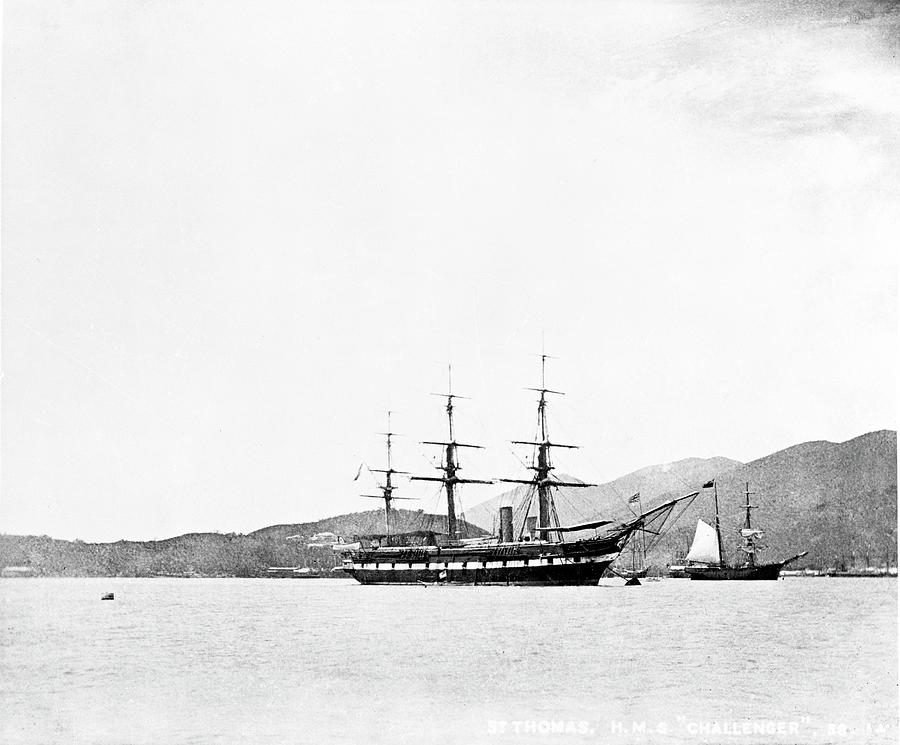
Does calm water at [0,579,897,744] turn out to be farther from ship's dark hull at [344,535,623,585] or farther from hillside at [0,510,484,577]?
ship's dark hull at [344,535,623,585]

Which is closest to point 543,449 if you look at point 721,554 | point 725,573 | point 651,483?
point 651,483

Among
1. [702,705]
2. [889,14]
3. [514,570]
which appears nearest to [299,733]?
[702,705]

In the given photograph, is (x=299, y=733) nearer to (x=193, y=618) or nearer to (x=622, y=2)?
(x=622, y=2)

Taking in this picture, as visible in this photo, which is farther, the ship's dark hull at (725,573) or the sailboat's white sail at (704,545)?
the ship's dark hull at (725,573)

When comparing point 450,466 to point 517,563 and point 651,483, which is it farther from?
point 517,563

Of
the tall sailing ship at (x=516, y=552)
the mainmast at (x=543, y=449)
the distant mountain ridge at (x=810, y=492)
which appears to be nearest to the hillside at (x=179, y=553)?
the mainmast at (x=543, y=449)

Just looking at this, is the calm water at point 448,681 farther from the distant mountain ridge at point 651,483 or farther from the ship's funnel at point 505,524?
the ship's funnel at point 505,524
